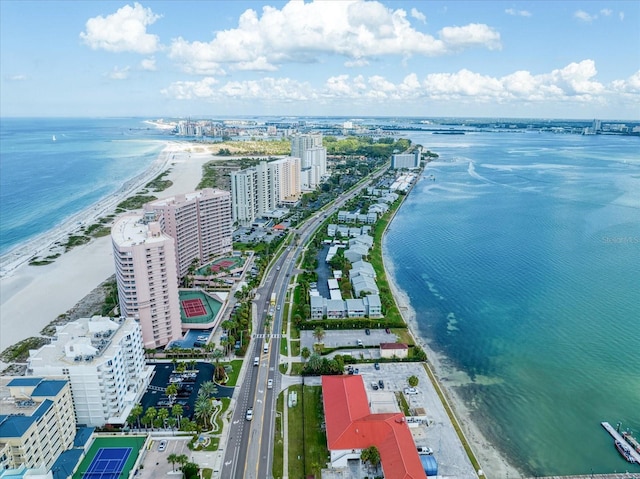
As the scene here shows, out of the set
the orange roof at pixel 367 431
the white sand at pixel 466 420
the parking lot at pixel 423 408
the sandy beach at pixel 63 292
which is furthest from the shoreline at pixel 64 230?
the white sand at pixel 466 420

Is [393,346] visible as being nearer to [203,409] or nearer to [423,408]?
[423,408]

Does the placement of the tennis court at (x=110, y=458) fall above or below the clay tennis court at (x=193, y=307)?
below

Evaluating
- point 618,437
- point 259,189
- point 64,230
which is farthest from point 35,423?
point 64,230

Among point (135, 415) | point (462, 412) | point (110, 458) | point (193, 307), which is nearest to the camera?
point (110, 458)

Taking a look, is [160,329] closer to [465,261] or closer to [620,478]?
[620,478]

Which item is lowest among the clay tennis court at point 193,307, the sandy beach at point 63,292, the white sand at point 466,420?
the white sand at point 466,420

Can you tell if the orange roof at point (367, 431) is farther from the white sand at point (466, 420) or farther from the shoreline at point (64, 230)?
the shoreline at point (64, 230)
